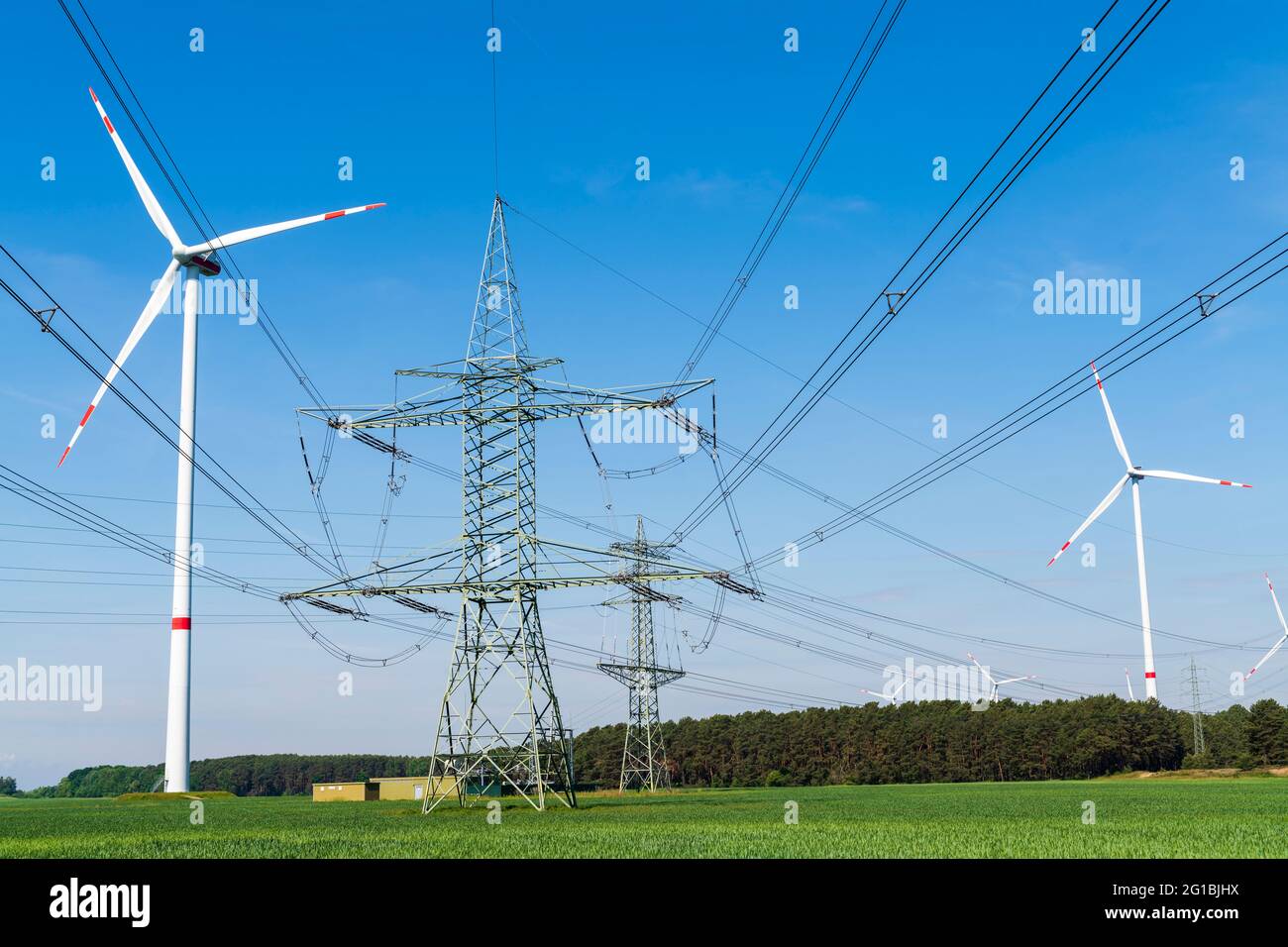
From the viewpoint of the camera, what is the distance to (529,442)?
60062 mm

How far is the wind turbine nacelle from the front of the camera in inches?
3073

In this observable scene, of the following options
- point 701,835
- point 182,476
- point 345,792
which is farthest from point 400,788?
point 701,835

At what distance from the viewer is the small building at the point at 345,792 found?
12250cm

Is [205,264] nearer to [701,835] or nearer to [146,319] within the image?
[146,319]

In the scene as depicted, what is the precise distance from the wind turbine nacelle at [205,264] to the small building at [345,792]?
64076 mm

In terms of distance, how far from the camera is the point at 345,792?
12331cm

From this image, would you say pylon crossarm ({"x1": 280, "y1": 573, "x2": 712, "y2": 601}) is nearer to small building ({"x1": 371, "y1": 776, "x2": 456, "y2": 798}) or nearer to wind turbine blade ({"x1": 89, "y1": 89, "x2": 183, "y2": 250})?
wind turbine blade ({"x1": 89, "y1": 89, "x2": 183, "y2": 250})

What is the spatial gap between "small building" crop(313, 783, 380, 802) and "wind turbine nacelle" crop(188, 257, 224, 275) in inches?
2523

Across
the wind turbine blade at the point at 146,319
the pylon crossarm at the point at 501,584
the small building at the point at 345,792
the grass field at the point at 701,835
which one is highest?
the wind turbine blade at the point at 146,319

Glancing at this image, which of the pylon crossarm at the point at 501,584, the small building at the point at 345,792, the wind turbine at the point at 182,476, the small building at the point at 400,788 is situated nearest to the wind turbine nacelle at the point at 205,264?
the wind turbine at the point at 182,476

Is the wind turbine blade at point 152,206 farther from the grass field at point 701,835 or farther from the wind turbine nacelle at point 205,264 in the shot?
the grass field at point 701,835

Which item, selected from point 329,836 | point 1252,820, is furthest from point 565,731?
point 1252,820

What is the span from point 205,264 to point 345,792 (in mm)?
66639

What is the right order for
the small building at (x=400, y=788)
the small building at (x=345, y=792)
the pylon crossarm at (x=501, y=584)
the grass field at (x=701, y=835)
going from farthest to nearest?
1. the small building at (x=400, y=788)
2. the small building at (x=345, y=792)
3. the pylon crossarm at (x=501, y=584)
4. the grass field at (x=701, y=835)
